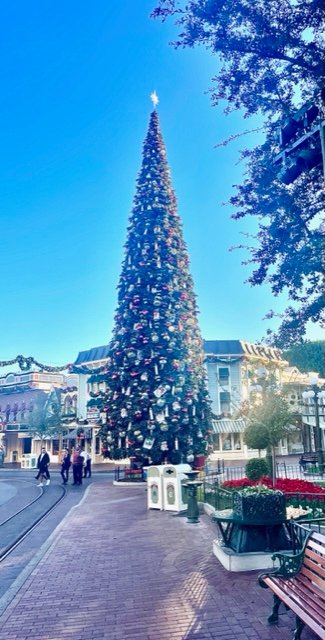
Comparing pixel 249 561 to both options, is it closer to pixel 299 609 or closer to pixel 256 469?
pixel 299 609

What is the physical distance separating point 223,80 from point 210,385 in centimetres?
3237

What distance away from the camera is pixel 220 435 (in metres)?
38.2

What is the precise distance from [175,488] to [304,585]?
809 centimetres

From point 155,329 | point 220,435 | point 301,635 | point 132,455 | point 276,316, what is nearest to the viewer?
point 301,635

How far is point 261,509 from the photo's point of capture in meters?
6.53

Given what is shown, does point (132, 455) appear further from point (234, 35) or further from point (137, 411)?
point (234, 35)

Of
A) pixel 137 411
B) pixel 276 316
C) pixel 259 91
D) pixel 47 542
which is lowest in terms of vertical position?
pixel 47 542

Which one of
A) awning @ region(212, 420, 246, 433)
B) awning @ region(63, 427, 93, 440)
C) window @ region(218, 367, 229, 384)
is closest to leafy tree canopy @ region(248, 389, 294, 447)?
awning @ region(212, 420, 246, 433)

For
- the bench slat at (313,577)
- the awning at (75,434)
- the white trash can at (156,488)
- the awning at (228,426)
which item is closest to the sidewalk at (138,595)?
the bench slat at (313,577)

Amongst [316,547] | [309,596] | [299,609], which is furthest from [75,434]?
[299,609]

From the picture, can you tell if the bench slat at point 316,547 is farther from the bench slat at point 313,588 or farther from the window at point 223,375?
the window at point 223,375

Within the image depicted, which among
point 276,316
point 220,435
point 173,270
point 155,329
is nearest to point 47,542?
point 276,316

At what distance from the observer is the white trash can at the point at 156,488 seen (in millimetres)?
12617

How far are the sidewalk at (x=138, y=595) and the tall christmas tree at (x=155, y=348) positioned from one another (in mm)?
10033
